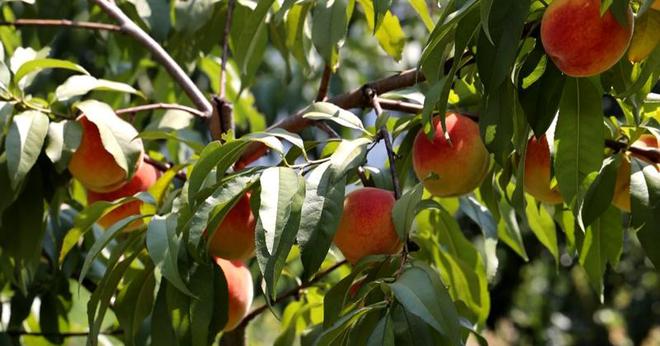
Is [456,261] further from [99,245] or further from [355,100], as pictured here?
[99,245]

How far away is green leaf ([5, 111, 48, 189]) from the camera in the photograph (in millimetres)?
1271

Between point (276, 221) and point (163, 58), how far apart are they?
59cm

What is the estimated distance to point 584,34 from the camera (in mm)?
985

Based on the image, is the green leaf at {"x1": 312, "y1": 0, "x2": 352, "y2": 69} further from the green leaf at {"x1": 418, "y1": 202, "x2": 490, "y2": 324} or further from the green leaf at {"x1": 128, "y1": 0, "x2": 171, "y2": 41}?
the green leaf at {"x1": 128, "y1": 0, "x2": 171, "y2": 41}

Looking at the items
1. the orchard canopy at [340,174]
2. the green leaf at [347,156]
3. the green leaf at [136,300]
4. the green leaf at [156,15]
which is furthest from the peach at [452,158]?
the green leaf at [156,15]

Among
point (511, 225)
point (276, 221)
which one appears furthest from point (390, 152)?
point (511, 225)

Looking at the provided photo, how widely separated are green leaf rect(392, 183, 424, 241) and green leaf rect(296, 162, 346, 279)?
6 centimetres

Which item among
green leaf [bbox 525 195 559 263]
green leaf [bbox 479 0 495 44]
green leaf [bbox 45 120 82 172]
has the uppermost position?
green leaf [bbox 479 0 495 44]

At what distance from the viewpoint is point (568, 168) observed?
112 cm

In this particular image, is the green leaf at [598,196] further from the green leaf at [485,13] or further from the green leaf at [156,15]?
the green leaf at [156,15]

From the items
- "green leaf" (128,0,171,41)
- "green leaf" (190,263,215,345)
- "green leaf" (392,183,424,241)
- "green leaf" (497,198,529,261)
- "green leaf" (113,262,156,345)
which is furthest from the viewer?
"green leaf" (128,0,171,41)

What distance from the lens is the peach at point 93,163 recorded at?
1381 mm

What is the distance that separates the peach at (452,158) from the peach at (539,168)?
0.05m

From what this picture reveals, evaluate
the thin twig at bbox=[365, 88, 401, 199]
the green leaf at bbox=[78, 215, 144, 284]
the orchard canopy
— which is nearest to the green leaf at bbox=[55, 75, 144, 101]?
the orchard canopy
